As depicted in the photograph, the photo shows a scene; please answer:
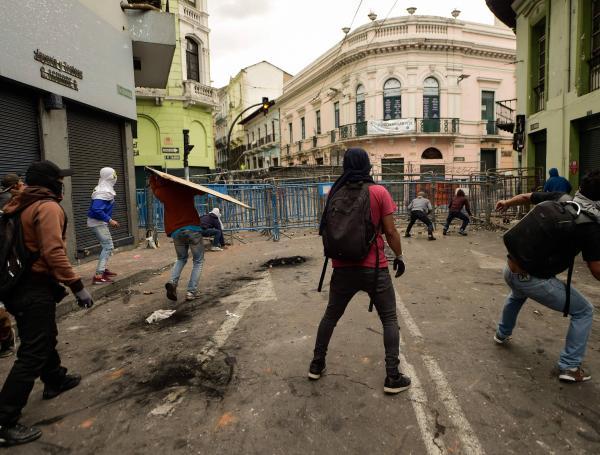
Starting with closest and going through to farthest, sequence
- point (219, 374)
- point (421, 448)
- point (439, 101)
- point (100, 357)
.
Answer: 1. point (421, 448)
2. point (219, 374)
3. point (100, 357)
4. point (439, 101)

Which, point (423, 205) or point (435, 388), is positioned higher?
point (423, 205)

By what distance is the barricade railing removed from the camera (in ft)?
41.7

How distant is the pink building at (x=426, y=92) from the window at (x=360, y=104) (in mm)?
68

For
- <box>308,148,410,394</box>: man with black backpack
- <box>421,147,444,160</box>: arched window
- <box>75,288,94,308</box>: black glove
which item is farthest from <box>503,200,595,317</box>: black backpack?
<box>421,147,444,160</box>: arched window

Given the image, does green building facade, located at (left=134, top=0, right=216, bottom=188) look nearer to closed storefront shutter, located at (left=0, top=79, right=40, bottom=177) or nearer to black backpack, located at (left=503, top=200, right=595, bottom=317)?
closed storefront shutter, located at (left=0, top=79, right=40, bottom=177)

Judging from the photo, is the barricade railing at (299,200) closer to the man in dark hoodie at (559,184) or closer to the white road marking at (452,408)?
the man in dark hoodie at (559,184)

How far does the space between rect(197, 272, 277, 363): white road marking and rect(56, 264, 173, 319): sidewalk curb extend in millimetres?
2019

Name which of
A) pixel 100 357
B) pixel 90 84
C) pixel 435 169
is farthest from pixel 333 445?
pixel 435 169

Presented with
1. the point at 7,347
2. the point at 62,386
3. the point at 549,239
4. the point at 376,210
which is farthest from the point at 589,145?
the point at 7,347

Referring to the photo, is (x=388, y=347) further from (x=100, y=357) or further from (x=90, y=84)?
(x=90, y=84)

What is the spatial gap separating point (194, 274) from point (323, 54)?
102ft

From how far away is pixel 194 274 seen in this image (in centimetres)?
591

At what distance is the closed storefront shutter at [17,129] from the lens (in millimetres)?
7152

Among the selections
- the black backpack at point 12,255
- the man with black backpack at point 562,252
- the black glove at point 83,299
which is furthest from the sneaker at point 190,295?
the man with black backpack at point 562,252
